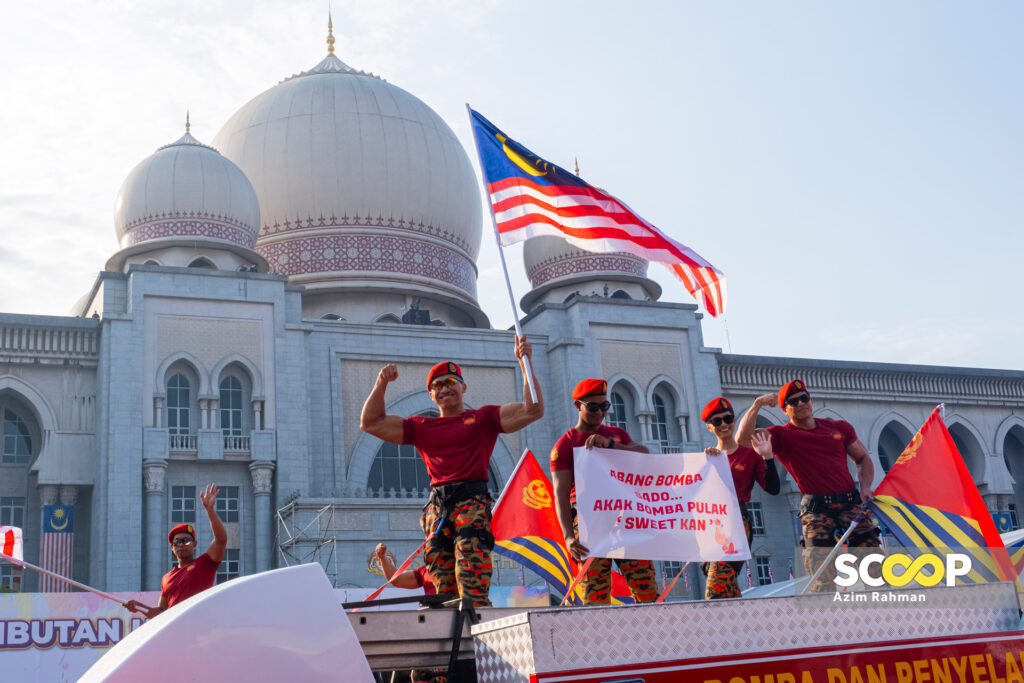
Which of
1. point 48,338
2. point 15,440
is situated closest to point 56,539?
point 15,440

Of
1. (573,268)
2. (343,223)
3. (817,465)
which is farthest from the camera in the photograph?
(573,268)

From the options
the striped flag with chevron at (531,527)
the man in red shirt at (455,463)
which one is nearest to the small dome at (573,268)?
the striped flag with chevron at (531,527)

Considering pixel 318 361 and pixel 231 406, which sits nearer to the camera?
pixel 231 406

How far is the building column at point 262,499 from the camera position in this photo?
65.9 ft

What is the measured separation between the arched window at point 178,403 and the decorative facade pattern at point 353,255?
5255 mm

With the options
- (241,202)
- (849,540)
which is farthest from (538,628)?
(241,202)

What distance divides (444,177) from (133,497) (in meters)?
11.6

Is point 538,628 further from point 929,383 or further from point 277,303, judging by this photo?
point 929,383

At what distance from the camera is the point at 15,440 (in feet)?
68.6

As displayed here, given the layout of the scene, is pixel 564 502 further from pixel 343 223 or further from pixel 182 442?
pixel 343 223

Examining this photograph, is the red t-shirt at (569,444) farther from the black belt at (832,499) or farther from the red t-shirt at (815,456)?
the black belt at (832,499)

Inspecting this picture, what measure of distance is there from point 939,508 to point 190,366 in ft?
56.8

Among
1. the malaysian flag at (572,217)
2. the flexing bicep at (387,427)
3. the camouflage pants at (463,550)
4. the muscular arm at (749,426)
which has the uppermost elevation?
the malaysian flag at (572,217)

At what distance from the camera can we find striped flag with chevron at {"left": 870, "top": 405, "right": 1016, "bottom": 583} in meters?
5.57
